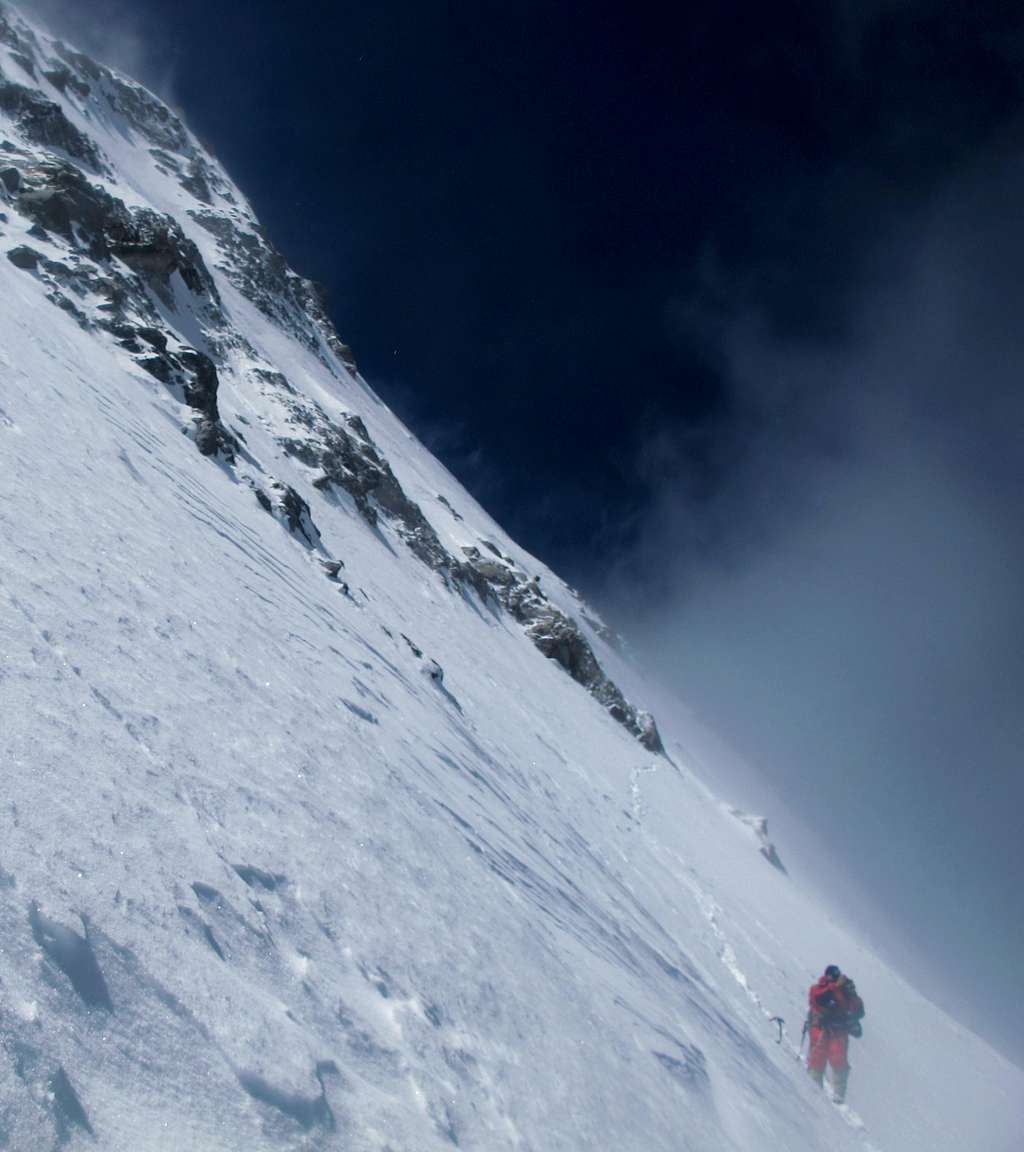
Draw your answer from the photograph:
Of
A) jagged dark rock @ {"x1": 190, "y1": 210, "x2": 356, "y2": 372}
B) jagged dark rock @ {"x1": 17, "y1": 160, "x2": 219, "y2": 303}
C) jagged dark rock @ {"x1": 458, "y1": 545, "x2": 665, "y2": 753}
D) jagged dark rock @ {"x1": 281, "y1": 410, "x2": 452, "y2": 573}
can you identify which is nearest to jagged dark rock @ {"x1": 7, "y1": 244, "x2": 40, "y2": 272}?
jagged dark rock @ {"x1": 17, "y1": 160, "x2": 219, "y2": 303}

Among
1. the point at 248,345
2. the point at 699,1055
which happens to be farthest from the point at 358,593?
the point at 248,345

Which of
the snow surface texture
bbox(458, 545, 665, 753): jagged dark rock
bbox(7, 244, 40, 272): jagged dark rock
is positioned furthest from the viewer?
bbox(458, 545, 665, 753): jagged dark rock

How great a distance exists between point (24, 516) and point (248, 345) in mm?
32721

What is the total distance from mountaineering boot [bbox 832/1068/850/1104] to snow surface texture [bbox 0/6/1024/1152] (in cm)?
29

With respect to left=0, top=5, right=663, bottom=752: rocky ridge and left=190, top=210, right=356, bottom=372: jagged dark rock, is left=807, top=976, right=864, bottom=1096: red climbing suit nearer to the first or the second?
left=0, top=5, right=663, bottom=752: rocky ridge

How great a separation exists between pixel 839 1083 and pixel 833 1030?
0.73m

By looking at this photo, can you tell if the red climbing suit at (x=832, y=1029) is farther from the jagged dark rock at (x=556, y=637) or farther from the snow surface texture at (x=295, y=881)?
the jagged dark rock at (x=556, y=637)

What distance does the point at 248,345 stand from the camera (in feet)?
119

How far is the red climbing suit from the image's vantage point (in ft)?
39.7

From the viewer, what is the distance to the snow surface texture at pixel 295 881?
3.12 m

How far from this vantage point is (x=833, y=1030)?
12438 millimetres

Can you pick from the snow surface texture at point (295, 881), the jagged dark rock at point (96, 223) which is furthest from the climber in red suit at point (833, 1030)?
the jagged dark rock at point (96, 223)

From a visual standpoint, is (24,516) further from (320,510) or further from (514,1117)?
(320,510)

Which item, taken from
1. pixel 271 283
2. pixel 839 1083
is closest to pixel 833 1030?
pixel 839 1083
